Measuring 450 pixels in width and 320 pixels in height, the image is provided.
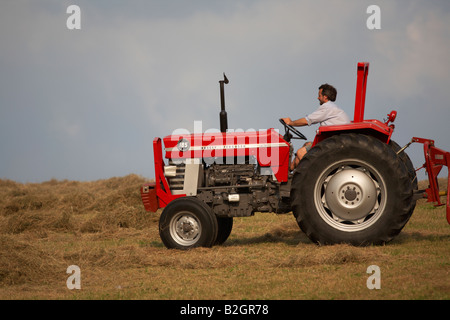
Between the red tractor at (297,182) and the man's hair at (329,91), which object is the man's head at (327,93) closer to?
the man's hair at (329,91)

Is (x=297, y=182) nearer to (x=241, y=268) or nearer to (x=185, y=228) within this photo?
(x=241, y=268)

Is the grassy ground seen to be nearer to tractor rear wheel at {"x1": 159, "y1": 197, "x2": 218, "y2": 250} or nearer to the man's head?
tractor rear wheel at {"x1": 159, "y1": 197, "x2": 218, "y2": 250}

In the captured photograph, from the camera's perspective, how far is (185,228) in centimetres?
866

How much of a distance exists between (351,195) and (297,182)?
77cm

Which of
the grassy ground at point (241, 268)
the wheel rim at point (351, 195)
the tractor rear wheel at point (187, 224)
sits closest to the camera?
the grassy ground at point (241, 268)

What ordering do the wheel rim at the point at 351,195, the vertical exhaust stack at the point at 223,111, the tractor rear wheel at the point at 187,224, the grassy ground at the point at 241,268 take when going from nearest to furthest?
the grassy ground at the point at 241,268
the wheel rim at the point at 351,195
the tractor rear wheel at the point at 187,224
the vertical exhaust stack at the point at 223,111

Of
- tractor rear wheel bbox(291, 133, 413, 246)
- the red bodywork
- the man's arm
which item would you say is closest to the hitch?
the red bodywork

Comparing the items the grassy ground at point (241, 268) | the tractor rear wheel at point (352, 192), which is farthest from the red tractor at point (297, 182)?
the grassy ground at point (241, 268)

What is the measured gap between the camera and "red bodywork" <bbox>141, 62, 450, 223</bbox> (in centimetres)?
808

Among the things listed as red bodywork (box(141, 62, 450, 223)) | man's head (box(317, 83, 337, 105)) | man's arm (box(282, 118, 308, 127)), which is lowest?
red bodywork (box(141, 62, 450, 223))

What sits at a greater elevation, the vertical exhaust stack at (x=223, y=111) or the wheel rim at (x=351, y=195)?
the vertical exhaust stack at (x=223, y=111)

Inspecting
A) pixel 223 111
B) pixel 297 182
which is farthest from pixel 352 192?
pixel 223 111

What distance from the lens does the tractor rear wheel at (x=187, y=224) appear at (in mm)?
8516

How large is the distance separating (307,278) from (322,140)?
244 cm
